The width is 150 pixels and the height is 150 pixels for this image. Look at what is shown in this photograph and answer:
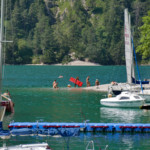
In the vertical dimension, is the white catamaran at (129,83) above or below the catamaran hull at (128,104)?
above

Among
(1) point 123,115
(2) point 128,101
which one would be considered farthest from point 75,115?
(2) point 128,101

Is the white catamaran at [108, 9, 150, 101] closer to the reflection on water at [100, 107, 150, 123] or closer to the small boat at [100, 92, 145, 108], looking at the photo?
the small boat at [100, 92, 145, 108]

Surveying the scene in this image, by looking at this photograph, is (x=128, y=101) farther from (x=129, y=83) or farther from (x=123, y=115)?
(x=129, y=83)

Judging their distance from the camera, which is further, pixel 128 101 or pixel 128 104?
pixel 128 104

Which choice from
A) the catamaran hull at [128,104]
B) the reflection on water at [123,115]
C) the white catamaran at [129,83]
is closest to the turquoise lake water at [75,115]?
the reflection on water at [123,115]

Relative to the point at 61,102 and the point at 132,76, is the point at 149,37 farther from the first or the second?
the point at 61,102

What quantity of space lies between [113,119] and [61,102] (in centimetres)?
1424

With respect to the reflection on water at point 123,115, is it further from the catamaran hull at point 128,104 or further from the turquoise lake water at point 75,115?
the catamaran hull at point 128,104

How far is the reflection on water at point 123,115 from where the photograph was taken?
135ft

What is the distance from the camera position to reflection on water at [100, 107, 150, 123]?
41.2 m

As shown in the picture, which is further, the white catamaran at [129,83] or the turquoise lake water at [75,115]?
the white catamaran at [129,83]

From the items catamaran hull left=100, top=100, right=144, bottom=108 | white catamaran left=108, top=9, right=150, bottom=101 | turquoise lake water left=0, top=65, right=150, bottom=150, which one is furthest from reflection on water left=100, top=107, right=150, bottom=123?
white catamaran left=108, top=9, right=150, bottom=101

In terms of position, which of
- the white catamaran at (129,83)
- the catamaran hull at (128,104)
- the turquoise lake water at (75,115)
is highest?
the white catamaran at (129,83)

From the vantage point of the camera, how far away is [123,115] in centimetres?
4466
